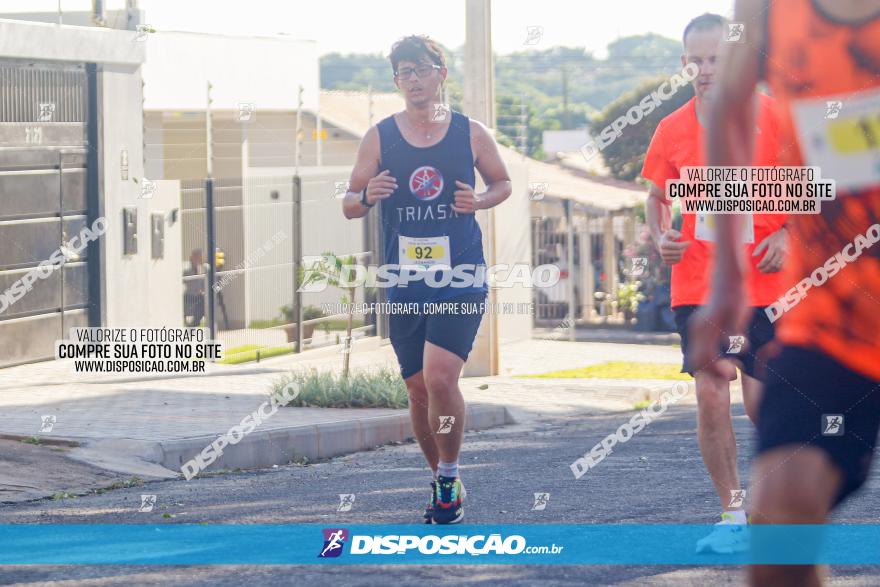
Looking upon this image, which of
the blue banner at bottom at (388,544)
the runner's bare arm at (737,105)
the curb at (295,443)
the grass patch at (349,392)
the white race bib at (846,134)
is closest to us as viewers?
the runner's bare arm at (737,105)

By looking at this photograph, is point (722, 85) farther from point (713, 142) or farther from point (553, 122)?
point (553, 122)

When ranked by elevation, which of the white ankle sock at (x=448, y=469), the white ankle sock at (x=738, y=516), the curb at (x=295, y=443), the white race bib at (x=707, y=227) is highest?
the white race bib at (x=707, y=227)

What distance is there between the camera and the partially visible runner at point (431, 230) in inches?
249

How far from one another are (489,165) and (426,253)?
519mm

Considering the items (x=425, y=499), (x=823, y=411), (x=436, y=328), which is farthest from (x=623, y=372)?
(x=823, y=411)

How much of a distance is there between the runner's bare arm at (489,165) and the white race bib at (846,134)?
3.22 metres

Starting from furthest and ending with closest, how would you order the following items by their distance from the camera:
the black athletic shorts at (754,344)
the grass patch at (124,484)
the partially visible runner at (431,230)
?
the grass patch at (124,484) < the partially visible runner at (431,230) < the black athletic shorts at (754,344)

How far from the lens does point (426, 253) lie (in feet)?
21.3

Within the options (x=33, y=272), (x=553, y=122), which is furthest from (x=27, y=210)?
(x=553, y=122)

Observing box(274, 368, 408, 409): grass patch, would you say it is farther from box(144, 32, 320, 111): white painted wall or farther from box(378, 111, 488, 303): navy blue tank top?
box(144, 32, 320, 111): white painted wall

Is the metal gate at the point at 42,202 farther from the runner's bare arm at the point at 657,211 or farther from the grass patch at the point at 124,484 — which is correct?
the runner's bare arm at the point at 657,211

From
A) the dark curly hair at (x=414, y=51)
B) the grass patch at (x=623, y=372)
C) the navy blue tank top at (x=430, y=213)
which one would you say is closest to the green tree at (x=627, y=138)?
the grass patch at (x=623, y=372)

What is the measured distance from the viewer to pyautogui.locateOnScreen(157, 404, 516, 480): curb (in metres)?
9.12

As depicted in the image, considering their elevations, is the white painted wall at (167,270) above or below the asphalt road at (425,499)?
above
